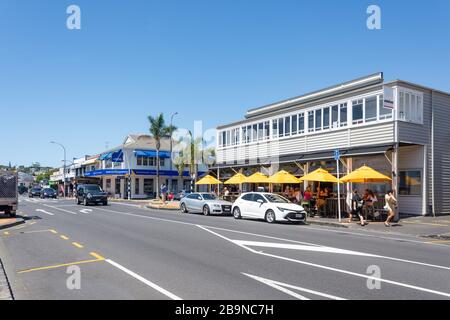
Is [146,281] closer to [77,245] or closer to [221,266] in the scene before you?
[221,266]

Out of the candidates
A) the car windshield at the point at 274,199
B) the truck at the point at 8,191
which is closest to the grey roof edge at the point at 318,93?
the car windshield at the point at 274,199

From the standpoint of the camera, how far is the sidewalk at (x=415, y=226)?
16.1 meters

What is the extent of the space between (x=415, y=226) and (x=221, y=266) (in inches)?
504

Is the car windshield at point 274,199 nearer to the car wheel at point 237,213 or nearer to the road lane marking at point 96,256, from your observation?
the car wheel at point 237,213

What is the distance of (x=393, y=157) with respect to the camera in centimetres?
2155

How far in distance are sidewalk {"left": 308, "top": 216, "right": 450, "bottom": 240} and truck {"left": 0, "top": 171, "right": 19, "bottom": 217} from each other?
14.9 meters

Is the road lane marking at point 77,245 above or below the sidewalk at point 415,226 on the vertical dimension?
above

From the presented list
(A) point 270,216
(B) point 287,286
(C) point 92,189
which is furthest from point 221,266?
(C) point 92,189

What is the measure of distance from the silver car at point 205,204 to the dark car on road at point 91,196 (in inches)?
404

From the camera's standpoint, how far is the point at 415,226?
741 inches

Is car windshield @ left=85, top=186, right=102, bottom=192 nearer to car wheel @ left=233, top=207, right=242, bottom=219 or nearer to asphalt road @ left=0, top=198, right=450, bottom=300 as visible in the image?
car wheel @ left=233, top=207, right=242, bottom=219

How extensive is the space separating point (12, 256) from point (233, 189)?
28.7 meters

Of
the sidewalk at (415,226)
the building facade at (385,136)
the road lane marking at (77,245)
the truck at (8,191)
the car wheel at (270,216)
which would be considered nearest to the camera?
the road lane marking at (77,245)
